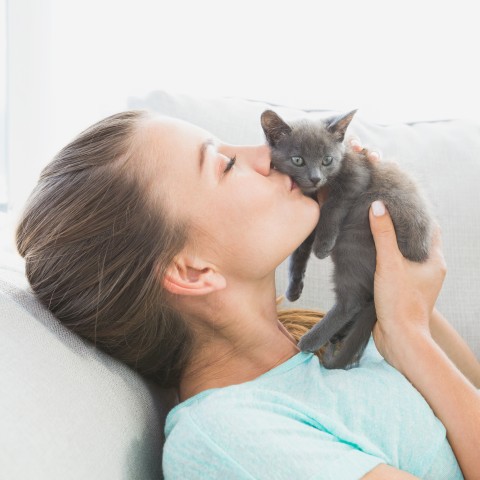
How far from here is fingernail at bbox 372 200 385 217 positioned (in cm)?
125

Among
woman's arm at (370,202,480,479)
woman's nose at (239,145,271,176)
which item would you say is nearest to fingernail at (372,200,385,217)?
woman's arm at (370,202,480,479)

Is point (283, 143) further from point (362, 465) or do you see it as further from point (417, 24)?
point (417, 24)

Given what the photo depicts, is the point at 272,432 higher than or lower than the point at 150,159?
lower

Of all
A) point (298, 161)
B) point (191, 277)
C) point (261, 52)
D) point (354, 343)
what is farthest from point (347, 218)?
point (261, 52)

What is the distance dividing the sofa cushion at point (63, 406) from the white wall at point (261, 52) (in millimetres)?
1470

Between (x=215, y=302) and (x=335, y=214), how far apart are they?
334 millimetres

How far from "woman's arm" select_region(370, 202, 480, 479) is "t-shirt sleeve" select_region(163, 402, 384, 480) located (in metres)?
0.24

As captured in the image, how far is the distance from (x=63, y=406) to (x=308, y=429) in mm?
393

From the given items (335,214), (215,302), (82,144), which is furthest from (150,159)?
(335,214)

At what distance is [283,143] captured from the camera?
1.40 m

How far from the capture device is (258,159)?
49.8 inches

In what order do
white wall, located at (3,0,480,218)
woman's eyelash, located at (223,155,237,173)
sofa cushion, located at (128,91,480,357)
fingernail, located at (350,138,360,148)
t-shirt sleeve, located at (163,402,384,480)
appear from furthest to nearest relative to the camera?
1. white wall, located at (3,0,480,218)
2. sofa cushion, located at (128,91,480,357)
3. fingernail, located at (350,138,360,148)
4. woman's eyelash, located at (223,155,237,173)
5. t-shirt sleeve, located at (163,402,384,480)

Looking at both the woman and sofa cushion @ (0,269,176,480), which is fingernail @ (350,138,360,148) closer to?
the woman

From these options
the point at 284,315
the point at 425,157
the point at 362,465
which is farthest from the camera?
the point at 425,157
